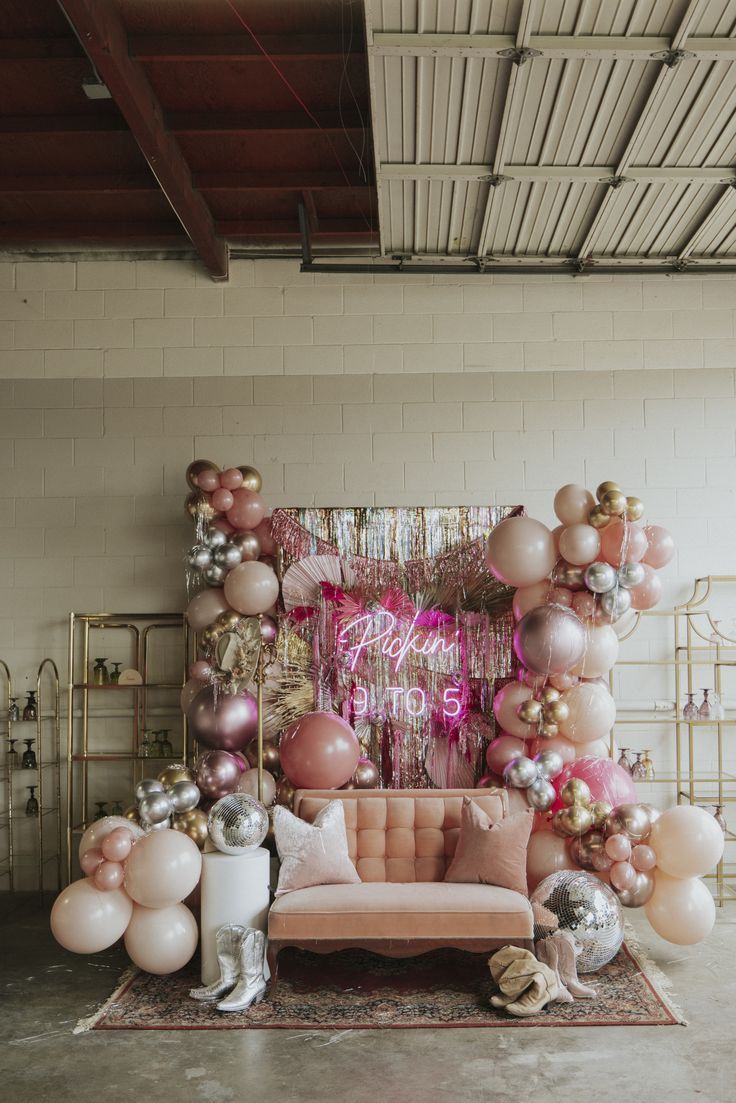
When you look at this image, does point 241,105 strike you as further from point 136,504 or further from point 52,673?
point 52,673

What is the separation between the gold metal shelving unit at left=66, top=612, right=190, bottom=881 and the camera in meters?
6.11

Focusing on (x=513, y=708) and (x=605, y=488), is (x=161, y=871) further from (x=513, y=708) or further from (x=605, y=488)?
(x=605, y=488)

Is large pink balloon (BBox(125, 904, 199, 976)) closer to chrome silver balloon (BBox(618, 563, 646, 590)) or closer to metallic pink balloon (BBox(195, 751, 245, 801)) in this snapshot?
metallic pink balloon (BBox(195, 751, 245, 801))

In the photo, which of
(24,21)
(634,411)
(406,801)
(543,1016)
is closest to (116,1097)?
(543,1016)

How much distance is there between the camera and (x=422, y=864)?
482 centimetres

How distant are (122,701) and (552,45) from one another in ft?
14.5

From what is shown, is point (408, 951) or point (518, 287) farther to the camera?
point (518, 287)

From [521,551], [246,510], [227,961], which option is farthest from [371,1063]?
[246,510]

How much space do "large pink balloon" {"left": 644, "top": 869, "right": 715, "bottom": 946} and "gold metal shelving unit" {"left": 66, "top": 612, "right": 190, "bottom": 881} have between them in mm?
2946

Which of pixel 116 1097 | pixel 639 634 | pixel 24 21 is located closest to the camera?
pixel 116 1097

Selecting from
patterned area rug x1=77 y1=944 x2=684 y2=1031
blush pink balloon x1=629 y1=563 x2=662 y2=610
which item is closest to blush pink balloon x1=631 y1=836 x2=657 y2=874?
patterned area rug x1=77 y1=944 x2=684 y2=1031

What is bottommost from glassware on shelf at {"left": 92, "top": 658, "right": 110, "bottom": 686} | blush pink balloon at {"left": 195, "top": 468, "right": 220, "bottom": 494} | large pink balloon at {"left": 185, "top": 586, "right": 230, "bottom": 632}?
glassware on shelf at {"left": 92, "top": 658, "right": 110, "bottom": 686}

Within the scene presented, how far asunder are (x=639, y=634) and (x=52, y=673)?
3.76m

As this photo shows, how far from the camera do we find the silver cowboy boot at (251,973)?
4.16 m
